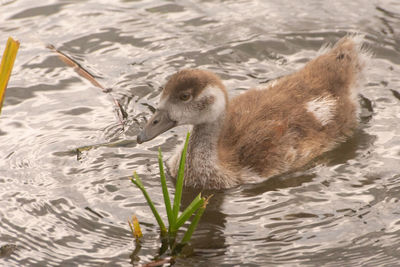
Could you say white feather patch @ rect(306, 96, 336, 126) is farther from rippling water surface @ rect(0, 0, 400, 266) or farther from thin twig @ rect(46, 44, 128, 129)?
thin twig @ rect(46, 44, 128, 129)

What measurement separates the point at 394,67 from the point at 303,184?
8.57 ft

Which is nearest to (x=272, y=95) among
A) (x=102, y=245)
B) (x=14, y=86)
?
(x=102, y=245)

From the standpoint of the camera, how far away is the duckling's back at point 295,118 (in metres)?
7.11

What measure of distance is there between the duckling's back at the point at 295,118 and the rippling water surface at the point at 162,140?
0.64 feet

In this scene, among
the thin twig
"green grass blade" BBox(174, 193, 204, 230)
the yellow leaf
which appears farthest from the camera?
the thin twig

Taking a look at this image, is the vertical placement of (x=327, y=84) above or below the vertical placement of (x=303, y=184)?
above

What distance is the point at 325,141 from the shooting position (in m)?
7.60

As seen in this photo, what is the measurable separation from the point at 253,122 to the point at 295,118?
1.49 ft

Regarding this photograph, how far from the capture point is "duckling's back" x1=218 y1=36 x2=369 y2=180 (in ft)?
23.3

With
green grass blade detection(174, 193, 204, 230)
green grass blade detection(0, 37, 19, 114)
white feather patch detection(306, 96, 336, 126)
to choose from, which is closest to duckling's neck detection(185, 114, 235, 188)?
white feather patch detection(306, 96, 336, 126)

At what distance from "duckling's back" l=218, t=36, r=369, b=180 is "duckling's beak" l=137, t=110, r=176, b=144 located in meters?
0.59

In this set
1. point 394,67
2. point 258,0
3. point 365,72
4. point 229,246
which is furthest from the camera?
point 258,0

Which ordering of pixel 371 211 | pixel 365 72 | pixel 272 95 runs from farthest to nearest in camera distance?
pixel 365 72
pixel 272 95
pixel 371 211

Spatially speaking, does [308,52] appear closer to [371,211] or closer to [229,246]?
[371,211]
